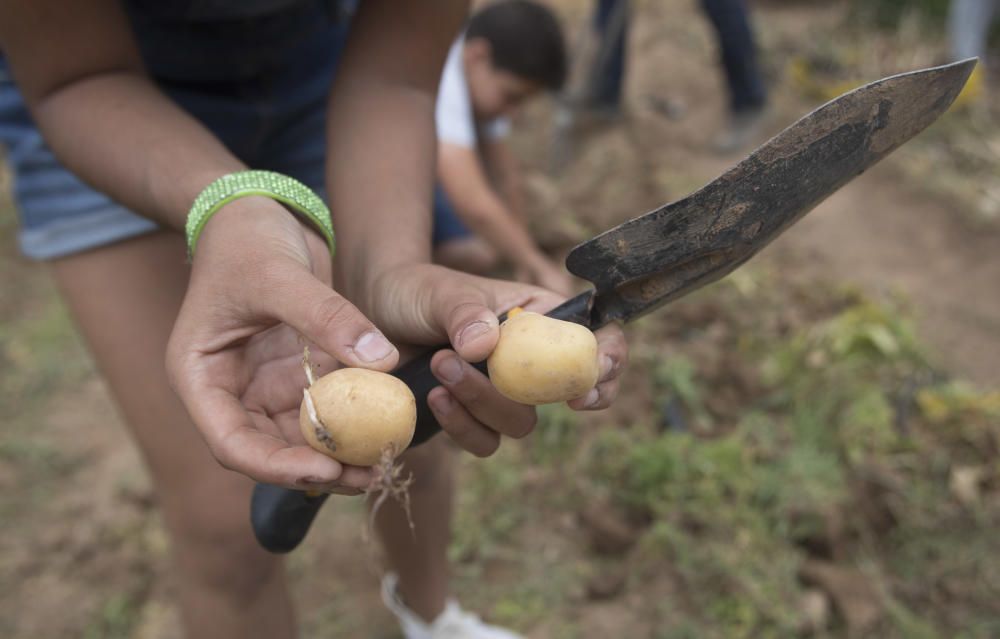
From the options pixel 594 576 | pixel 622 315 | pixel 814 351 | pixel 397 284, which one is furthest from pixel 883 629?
pixel 397 284

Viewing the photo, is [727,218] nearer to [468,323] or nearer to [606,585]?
[468,323]

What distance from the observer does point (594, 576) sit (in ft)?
7.97

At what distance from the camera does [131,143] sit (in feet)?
4.66

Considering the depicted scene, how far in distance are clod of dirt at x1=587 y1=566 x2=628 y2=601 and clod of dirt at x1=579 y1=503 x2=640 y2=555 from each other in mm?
77

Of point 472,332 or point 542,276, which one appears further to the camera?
point 542,276

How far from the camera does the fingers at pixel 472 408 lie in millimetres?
1277

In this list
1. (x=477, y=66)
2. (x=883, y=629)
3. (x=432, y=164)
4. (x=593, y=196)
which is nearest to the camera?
(x=432, y=164)

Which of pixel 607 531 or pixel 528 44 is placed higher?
pixel 528 44

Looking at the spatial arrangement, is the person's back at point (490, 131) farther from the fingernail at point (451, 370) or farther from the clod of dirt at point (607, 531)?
the fingernail at point (451, 370)

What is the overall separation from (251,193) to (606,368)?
63cm

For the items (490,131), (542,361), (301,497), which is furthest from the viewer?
(490,131)

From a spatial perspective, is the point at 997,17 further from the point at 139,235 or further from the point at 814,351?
the point at 139,235

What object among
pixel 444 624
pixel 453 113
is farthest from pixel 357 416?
pixel 453 113

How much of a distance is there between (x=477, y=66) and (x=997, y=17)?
12.7ft
